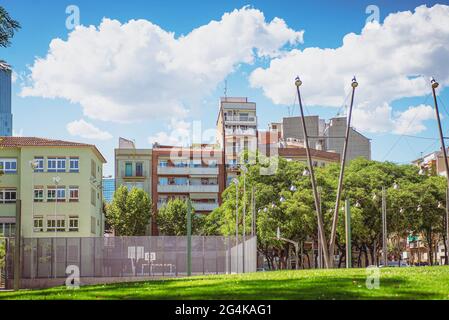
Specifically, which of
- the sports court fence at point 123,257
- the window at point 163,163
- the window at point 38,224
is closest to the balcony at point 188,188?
the window at point 163,163

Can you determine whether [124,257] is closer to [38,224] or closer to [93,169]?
[38,224]

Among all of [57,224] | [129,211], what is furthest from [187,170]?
[57,224]

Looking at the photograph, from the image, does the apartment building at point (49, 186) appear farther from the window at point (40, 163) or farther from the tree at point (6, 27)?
the tree at point (6, 27)

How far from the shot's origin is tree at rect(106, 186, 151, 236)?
339 feet

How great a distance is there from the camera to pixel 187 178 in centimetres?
11688

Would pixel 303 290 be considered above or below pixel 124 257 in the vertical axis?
above

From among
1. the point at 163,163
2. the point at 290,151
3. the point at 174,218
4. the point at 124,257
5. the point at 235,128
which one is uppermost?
the point at 235,128

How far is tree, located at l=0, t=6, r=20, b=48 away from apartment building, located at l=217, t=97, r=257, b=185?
8739cm

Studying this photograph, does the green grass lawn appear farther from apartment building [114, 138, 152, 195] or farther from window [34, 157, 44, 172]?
apartment building [114, 138, 152, 195]

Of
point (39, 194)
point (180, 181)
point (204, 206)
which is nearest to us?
point (39, 194)

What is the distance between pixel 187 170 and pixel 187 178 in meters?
1.38

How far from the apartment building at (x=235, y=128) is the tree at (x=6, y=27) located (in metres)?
87.4
